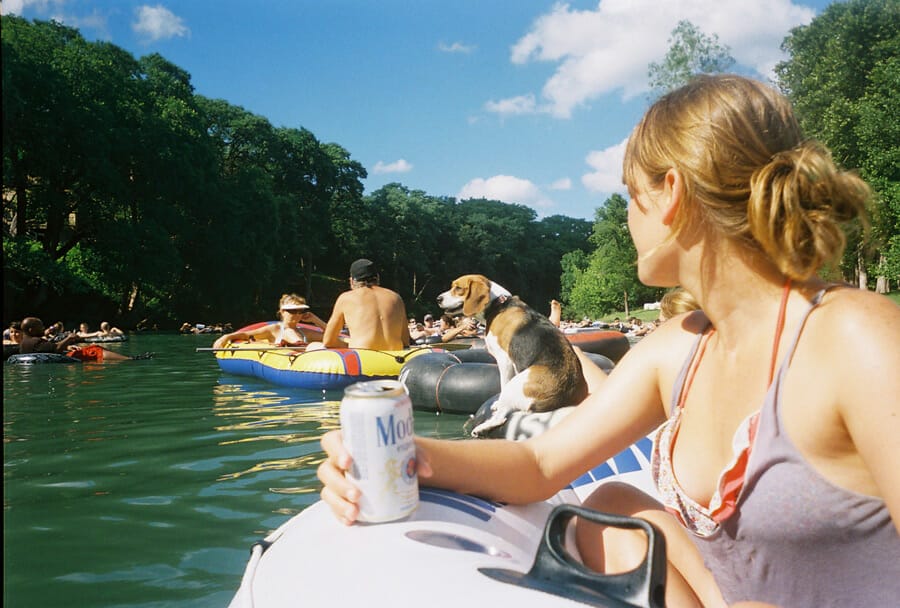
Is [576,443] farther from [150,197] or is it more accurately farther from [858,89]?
[858,89]

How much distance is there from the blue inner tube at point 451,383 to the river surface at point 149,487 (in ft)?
0.63

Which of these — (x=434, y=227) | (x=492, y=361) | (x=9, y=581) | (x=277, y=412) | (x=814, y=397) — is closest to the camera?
(x=814, y=397)

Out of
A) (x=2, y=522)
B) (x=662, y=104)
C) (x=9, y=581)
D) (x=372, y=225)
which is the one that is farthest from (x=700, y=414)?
(x=372, y=225)

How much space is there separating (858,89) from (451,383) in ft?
84.5

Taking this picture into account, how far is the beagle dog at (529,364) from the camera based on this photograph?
16.8ft

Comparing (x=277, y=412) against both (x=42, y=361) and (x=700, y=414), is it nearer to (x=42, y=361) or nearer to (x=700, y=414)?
(x=700, y=414)

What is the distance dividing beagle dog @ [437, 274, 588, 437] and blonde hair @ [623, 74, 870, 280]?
370cm

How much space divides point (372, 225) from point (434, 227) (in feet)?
29.2

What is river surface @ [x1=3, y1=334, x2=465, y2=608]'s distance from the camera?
2799 mm

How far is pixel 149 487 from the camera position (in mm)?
4078

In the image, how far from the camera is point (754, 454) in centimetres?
124

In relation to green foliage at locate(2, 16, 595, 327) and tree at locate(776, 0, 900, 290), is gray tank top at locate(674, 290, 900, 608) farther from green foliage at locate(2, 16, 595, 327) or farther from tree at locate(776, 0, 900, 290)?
green foliage at locate(2, 16, 595, 327)

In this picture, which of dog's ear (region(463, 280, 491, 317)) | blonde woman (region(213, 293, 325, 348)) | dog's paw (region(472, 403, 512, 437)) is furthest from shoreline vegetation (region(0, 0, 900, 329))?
dog's paw (region(472, 403, 512, 437))

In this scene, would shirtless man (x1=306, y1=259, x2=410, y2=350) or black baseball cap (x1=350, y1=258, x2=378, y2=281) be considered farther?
black baseball cap (x1=350, y1=258, x2=378, y2=281)
